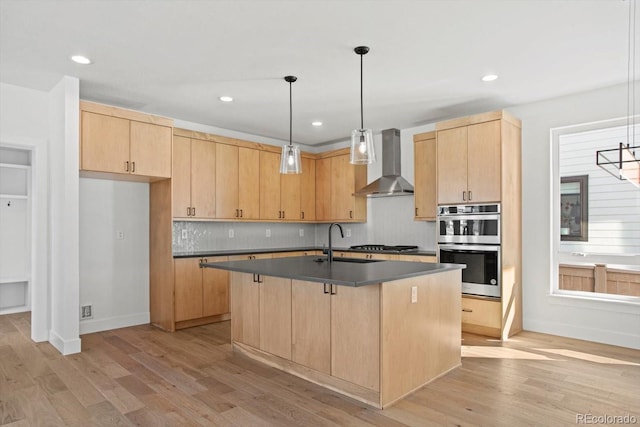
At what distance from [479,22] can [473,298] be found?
295cm

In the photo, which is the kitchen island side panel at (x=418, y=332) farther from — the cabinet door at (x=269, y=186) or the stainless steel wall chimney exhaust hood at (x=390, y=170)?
the cabinet door at (x=269, y=186)

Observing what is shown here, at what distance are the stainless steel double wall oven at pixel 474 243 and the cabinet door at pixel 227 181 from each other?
2.75 m

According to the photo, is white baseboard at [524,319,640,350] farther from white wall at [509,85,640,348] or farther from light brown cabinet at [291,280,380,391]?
light brown cabinet at [291,280,380,391]

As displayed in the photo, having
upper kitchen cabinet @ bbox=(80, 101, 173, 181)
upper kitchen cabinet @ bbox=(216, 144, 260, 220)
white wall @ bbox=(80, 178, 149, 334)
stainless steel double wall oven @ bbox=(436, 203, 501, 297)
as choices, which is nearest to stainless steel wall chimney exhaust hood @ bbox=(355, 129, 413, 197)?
stainless steel double wall oven @ bbox=(436, 203, 501, 297)

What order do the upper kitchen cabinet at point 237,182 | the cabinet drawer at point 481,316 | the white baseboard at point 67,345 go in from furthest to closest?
the upper kitchen cabinet at point 237,182
the cabinet drawer at point 481,316
the white baseboard at point 67,345

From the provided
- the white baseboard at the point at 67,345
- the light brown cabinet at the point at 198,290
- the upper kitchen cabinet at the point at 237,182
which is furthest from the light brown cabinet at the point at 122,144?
the white baseboard at the point at 67,345

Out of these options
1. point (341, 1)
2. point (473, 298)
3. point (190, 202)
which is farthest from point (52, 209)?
point (473, 298)

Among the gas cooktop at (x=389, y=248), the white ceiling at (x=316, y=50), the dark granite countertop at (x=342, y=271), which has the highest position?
the white ceiling at (x=316, y=50)

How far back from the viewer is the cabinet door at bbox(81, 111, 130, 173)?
416 cm

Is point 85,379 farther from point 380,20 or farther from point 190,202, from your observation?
point 380,20

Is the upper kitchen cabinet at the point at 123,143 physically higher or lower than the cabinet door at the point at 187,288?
higher

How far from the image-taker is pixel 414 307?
2.98m

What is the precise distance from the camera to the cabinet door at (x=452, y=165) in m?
4.66

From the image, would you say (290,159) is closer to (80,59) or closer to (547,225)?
(80,59)
